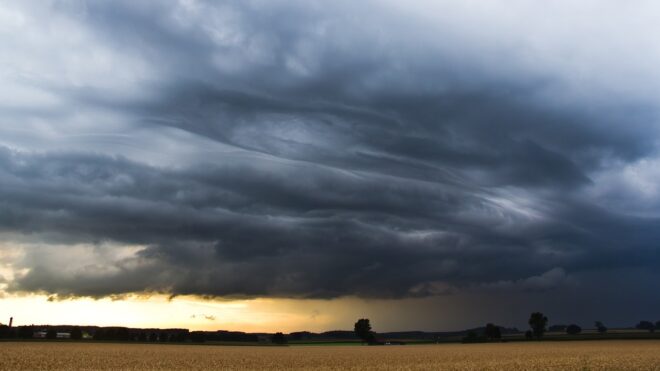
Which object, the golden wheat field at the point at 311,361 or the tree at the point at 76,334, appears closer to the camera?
the golden wheat field at the point at 311,361

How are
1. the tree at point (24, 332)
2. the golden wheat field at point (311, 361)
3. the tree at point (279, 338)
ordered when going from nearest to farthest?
the golden wheat field at point (311, 361), the tree at point (24, 332), the tree at point (279, 338)

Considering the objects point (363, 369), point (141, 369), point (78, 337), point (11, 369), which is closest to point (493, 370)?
point (363, 369)

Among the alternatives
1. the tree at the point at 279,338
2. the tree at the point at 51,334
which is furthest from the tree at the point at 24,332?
the tree at the point at 279,338

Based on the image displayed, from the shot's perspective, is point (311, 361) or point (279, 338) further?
point (279, 338)

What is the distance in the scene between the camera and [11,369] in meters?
52.4

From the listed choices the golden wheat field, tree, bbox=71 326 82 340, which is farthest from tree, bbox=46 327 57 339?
the golden wheat field

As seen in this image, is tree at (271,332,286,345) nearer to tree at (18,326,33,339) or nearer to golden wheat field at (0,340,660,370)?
tree at (18,326,33,339)

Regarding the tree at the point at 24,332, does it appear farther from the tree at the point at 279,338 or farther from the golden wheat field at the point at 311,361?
the golden wheat field at the point at 311,361

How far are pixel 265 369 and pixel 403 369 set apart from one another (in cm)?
1432

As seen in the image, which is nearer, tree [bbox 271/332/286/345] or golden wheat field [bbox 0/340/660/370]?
golden wheat field [bbox 0/340/660/370]

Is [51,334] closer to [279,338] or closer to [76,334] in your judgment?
[76,334]

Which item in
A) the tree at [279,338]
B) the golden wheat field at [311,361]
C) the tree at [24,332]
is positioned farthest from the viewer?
the tree at [279,338]

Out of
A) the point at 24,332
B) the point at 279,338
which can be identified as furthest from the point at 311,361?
the point at 24,332

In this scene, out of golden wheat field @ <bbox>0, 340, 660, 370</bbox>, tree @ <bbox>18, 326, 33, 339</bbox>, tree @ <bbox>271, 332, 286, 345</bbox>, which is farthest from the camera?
tree @ <bbox>271, 332, 286, 345</bbox>
